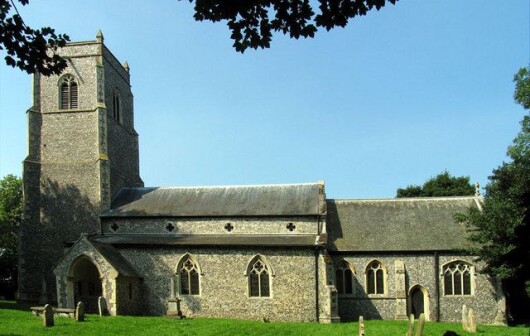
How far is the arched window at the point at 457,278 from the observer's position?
92.9 feet

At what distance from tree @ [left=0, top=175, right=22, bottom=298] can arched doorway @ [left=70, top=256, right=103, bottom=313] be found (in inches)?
516

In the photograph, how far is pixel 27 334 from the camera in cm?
1841

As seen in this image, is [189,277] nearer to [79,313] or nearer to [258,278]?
[258,278]

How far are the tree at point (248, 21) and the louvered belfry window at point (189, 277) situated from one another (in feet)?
67.6

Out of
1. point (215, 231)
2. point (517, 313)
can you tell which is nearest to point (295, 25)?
point (215, 231)

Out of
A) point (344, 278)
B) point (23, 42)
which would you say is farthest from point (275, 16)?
point (344, 278)

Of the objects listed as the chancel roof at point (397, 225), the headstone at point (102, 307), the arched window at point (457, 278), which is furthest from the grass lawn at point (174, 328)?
the chancel roof at point (397, 225)

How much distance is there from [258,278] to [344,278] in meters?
4.60

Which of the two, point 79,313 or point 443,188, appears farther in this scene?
point 443,188

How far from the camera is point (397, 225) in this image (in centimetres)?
3017

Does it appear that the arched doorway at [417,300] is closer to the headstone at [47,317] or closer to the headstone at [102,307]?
the headstone at [102,307]

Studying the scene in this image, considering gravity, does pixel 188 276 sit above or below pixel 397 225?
below

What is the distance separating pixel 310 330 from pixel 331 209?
1080 cm

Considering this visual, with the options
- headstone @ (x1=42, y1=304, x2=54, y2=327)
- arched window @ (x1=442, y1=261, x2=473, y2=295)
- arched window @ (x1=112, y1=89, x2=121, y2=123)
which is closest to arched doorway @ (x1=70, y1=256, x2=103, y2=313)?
headstone @ (x1=42, y1=304, x2=54, y2=327)
